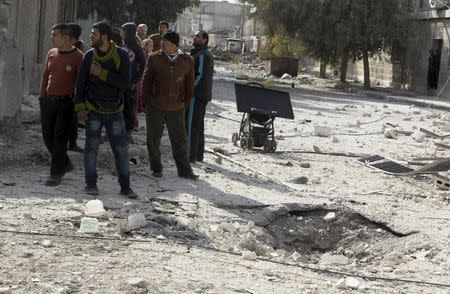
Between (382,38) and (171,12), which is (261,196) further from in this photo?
(382,38)

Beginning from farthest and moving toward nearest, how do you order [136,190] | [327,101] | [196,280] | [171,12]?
1. [171,12]
2. [327,101]
3. [136,190]
4. [196,280]

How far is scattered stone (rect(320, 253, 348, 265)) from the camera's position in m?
6.84

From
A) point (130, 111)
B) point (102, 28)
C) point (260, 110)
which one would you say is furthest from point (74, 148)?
point (260, 110)

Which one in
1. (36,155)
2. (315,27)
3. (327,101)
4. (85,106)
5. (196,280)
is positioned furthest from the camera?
(315,27)

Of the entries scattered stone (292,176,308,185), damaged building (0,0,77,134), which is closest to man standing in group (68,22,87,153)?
damaged building (0,0,77,134)

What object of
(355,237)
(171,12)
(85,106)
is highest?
(171,12)

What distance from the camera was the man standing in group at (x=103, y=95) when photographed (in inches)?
279

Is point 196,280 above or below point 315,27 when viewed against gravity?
below

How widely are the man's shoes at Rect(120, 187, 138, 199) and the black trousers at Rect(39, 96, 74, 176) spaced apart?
67cm

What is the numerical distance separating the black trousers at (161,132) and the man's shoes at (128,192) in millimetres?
1207

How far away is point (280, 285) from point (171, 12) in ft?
80.5

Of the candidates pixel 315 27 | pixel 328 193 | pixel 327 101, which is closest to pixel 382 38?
pixel 315 27

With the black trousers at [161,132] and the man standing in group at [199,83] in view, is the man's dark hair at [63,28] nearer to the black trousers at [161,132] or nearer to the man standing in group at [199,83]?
the black trousers at [161,132]

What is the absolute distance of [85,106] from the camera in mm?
7234
